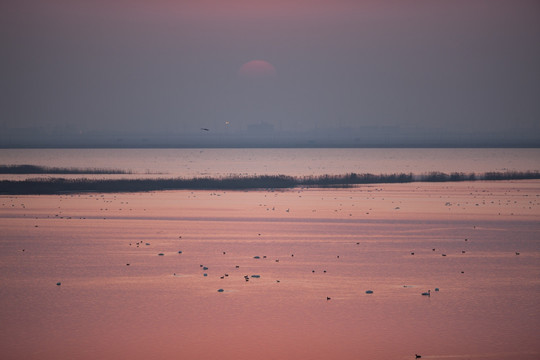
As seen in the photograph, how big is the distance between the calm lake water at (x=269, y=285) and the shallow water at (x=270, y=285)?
0.06 m

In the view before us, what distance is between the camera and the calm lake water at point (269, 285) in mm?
17750

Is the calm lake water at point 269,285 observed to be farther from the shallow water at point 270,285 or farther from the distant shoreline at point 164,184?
the distant shoreline at point 164,184

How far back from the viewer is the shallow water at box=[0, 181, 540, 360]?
17781 mm

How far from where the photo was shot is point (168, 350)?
17266mm

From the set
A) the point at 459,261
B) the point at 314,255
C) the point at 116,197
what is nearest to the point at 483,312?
the point at 459,261

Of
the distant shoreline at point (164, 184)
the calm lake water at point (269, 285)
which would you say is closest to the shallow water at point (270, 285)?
the calm lake water at point (269, 285)

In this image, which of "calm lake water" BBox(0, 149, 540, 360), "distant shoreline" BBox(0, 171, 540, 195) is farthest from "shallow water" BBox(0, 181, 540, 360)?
"distant shoreline" BBox(0, 171, 540, 195)

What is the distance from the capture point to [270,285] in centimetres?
2388

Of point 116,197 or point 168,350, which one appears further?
point 116,197

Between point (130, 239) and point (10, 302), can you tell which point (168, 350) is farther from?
point (130, 239)

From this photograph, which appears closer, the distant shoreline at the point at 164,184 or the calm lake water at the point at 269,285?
the calm lake water at the point at 269,285

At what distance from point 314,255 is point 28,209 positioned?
80.1ft

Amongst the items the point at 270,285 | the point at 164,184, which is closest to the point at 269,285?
the point at 270,285

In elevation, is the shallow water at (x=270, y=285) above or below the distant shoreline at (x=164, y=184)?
below
